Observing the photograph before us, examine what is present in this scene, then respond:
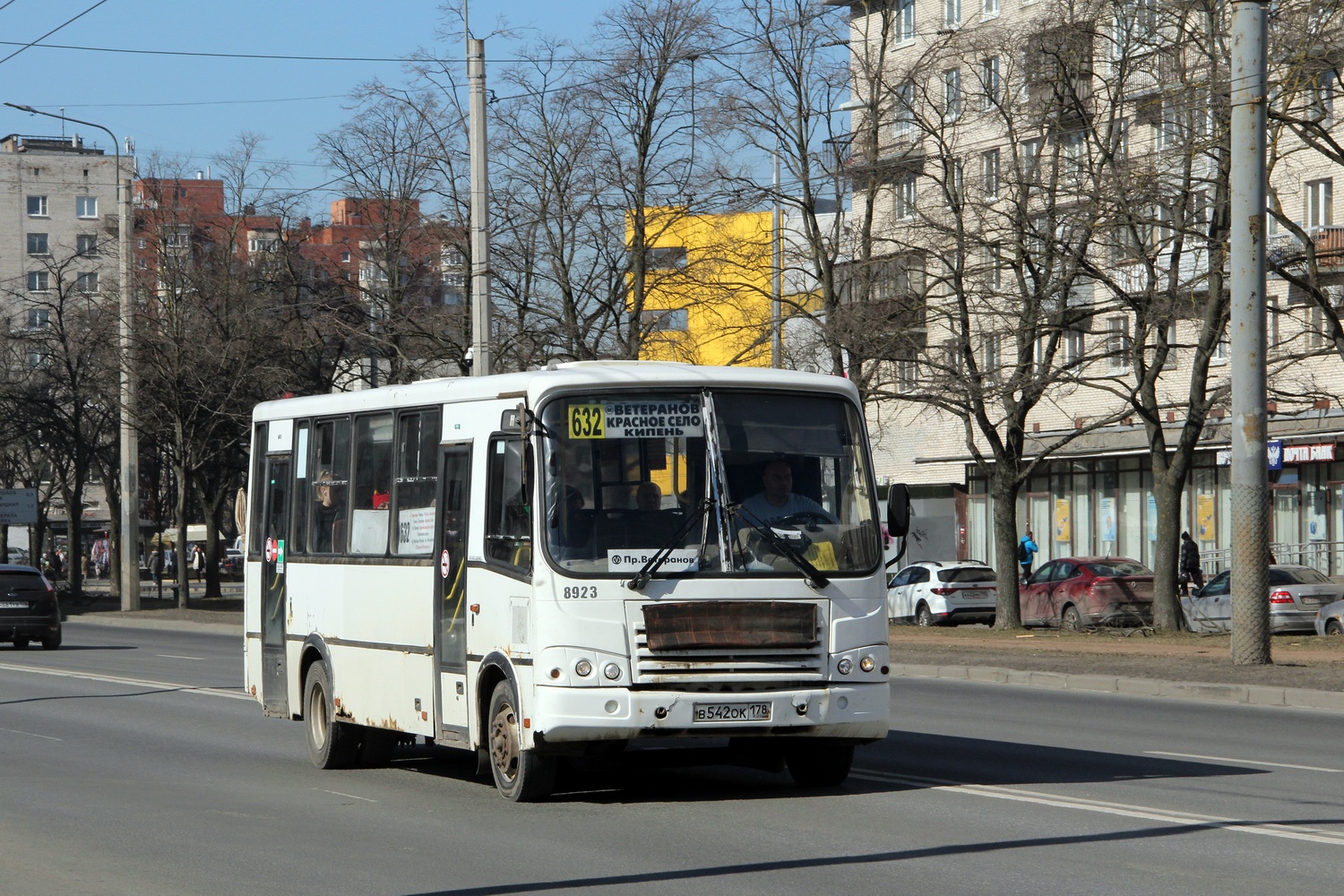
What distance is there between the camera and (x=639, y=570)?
33.4 feet

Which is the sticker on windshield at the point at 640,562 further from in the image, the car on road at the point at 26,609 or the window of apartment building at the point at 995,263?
the car on road at the point at 26,609

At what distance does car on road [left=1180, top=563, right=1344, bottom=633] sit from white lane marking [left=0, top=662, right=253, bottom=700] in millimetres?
16860

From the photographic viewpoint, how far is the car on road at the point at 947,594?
37.9 metres

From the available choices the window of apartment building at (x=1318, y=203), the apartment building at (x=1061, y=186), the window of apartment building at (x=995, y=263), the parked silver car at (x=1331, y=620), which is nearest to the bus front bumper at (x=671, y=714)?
the apartment building at (x=1061, y=186)

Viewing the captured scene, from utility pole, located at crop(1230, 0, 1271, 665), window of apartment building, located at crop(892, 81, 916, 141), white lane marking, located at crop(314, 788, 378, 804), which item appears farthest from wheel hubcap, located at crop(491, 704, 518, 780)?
window of apartment building, located at crop(892, 81, 916, 141)

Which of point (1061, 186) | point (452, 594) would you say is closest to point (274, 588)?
point (452, 594)

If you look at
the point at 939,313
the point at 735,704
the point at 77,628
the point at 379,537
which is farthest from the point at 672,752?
the point at 77,628

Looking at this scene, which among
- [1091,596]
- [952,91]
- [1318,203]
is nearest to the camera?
[952,91]

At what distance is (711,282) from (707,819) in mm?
24017

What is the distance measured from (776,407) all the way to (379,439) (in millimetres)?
3019

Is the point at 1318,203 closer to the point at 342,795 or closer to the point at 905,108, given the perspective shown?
the point at 905,108

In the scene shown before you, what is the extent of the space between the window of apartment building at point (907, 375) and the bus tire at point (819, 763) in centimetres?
1928

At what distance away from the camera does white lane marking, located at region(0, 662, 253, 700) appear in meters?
20.4

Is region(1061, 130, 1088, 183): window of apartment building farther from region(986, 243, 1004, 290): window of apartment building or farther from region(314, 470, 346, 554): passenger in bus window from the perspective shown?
region(314, 470, 346, 554): passenger in bus window
